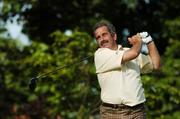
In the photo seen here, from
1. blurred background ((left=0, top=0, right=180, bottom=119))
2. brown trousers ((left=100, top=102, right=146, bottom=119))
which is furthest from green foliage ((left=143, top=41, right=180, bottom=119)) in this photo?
brown trousers ((left=100, top=102, right=146, bottom=119))

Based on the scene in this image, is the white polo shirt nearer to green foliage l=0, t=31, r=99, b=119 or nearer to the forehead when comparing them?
the forehead

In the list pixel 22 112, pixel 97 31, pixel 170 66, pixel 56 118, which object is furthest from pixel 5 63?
pixel 97 31

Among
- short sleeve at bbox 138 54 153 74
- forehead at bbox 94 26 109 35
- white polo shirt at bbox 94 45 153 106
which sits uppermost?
forehead at bbox 94 26 109 35

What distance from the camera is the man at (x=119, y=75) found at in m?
5.75

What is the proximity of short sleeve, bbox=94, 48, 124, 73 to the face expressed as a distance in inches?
1.9

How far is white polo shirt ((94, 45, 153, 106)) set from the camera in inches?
227

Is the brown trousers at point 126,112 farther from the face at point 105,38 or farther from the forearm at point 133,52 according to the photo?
the face at point 105,38

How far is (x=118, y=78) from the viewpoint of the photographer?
5.79m

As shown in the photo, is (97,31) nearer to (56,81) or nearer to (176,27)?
(56,81)

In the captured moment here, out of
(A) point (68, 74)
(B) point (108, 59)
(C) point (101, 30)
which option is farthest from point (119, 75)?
(A) point (68, 74)

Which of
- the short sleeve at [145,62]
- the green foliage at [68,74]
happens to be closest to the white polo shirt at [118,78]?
the short sleeve at [145,62]

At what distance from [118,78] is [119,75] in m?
0.03

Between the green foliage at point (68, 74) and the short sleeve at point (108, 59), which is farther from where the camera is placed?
the green foliage at point (68, 74)

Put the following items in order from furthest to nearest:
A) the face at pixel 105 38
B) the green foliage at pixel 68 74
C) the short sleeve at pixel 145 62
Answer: the green foliage at pixel 68 74, the short sleeve at pixel 145 62, the face at pixel 105 38
